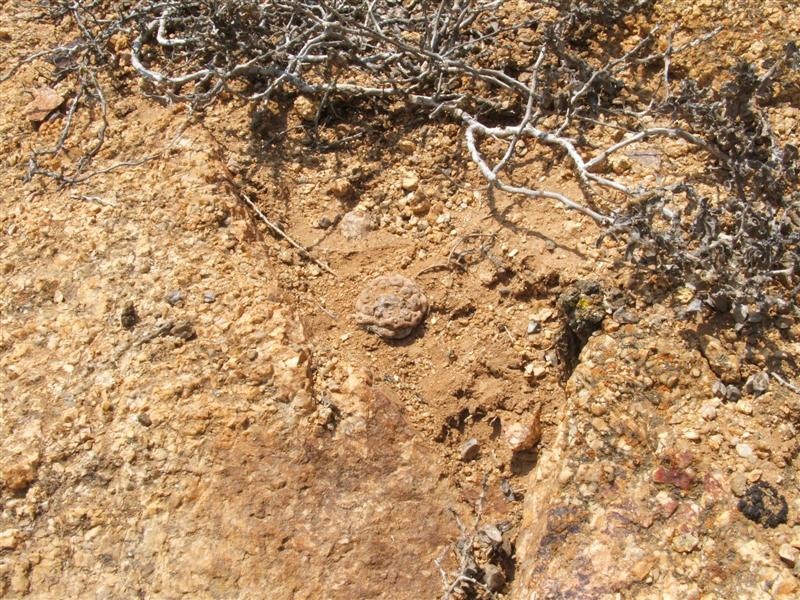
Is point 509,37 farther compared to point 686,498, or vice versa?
point 509,37

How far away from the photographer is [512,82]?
2855mm

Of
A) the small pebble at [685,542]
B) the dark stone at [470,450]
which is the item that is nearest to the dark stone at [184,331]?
the dark stone at [470,450]

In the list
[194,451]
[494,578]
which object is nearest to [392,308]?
[194,451]

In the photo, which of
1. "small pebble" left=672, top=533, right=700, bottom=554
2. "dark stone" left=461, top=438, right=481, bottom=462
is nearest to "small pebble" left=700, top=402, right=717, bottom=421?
"small pebble" left=672, top=533, right=700, bottom=554

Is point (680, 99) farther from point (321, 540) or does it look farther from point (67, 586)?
point (67, 586)

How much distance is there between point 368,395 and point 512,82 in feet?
4.39

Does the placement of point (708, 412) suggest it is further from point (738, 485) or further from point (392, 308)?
point (392, 308)

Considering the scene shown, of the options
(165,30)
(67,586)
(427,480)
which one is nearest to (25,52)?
(165,30)

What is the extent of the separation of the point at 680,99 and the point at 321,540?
1.90 m

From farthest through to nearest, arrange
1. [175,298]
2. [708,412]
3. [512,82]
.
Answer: [512,82], [175,298], [708,412]

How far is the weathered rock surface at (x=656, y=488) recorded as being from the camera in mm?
1873

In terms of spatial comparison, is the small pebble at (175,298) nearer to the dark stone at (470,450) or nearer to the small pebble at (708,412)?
the dark stone at (470,450)

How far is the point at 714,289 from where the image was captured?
2180 mm

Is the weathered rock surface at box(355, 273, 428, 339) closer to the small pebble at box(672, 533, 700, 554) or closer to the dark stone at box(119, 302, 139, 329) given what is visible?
the dark stone at box(119, 302, 139, 329)
